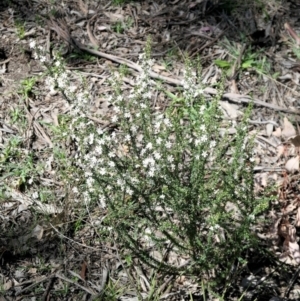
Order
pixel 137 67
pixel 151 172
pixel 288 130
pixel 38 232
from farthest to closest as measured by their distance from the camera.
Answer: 1. pixel 137 67
2. pixel 288 130
3. pixel 38 232
4. pixel 151 172

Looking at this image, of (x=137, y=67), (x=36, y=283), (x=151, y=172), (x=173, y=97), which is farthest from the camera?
(x=137, y=67)

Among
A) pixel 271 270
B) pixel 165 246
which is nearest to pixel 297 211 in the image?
pixel 271 270

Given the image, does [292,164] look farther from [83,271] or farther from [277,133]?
[83,271]

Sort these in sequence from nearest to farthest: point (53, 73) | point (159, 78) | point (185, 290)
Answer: point (53, 73) < point (185, 290) < point (159, 78)

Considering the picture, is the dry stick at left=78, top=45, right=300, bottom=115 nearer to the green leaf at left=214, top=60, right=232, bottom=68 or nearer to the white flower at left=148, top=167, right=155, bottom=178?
the green leaf at left=214, top=60, right=232, bottom=68

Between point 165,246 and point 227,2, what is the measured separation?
2145 millimetres

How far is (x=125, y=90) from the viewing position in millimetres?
3699

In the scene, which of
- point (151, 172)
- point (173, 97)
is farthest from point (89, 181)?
point (173, 97)

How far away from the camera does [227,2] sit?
4.16m

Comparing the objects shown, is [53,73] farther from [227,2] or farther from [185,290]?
[227,2]

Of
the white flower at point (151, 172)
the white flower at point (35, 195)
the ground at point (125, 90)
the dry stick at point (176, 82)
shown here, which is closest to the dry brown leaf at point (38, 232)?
the ground at point (125, 90)

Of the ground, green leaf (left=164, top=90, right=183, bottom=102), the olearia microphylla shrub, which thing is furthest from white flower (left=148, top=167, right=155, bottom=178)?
green leaf (left=164, top=90, right=183, bottom=102)

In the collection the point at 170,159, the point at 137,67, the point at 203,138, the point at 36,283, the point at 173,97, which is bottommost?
the point at 36,283

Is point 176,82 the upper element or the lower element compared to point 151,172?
lower
